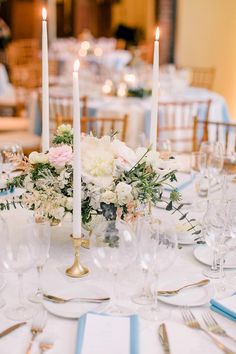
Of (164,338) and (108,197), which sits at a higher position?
(108,197)

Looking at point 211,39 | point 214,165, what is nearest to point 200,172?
point 214,165

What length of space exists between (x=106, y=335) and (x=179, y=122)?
11.7ft

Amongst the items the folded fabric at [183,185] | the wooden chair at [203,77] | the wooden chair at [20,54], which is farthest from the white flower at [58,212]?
the wooden chair at [20,54]

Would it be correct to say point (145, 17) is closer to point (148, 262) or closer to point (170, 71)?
point (170, 71)

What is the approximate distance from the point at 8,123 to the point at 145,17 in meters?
6.38

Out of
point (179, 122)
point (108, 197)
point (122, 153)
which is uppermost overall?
point (122, 153)

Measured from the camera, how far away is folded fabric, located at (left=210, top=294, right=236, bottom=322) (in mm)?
1260

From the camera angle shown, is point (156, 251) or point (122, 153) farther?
point (122, 153)

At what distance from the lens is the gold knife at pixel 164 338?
3.73 ft

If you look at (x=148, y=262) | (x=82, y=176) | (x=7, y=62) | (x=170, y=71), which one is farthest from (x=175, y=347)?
(x=7, y=62)

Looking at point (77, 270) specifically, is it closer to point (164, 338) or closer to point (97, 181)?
point (97, 181)

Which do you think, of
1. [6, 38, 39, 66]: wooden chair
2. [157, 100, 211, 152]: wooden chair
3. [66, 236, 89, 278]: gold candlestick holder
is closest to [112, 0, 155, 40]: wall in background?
[6, 38, 39, 66]: wooden chair

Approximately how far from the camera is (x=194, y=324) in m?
1.23

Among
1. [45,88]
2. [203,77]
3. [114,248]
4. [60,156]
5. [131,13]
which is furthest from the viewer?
[131,13]
